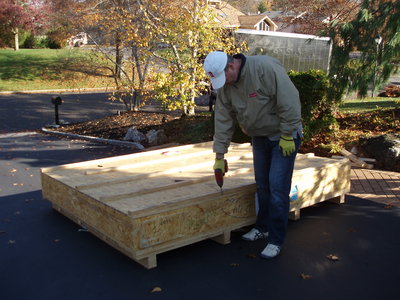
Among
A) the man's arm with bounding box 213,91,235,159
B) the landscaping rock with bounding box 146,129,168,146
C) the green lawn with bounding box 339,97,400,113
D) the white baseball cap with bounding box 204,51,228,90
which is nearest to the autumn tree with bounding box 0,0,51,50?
the landscaping rock with bounding box 146,129,168,146

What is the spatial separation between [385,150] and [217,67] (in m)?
4.83

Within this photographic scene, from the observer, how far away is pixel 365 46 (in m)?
7.89

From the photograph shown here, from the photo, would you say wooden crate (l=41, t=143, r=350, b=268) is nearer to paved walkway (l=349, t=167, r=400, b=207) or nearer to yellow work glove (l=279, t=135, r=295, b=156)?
paved walkway (l=349, t=167, r=400, b=207)

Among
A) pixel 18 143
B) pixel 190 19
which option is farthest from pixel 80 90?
pixel 190 19

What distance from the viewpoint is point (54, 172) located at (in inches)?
217

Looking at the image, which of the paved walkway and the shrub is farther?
the shrub

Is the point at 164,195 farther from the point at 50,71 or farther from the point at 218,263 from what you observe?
the point at 50,71

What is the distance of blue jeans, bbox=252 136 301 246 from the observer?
13.1 ft

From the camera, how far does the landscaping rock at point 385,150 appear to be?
723 cm

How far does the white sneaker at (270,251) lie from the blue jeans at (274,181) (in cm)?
4

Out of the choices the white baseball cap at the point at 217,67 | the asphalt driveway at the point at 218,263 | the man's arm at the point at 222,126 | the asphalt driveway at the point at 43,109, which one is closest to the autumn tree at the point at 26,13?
the asphalt driveway at the point at 43,109

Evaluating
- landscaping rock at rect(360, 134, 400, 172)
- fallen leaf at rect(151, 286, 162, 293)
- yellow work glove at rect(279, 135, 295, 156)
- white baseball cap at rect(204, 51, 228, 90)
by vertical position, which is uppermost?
white baseball cap at rect(204, 51, 228, 90)

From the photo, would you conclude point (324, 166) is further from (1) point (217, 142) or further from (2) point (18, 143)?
(2) point (18, 143)

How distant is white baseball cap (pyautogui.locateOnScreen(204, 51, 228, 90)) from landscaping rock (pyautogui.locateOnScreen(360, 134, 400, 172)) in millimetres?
4711
